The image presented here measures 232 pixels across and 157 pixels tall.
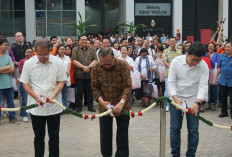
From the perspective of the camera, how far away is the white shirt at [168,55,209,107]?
5.66 m

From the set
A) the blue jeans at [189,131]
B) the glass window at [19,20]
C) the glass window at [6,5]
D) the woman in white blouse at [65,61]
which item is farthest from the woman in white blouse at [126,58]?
the glass window at [6,5]

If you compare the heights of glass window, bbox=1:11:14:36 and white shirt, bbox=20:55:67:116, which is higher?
glass window, bbox=1:11:14:36

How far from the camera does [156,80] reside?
11.8 metres

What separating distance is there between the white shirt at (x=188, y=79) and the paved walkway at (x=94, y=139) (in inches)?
52.4

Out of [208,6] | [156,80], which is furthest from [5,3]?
[156,80]

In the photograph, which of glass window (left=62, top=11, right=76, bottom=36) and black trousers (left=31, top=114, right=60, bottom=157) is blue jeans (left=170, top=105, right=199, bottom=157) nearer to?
black trousers (left=31, top=114, right=60, bottom=157)

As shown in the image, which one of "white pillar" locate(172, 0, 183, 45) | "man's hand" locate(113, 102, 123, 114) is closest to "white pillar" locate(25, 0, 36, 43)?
"white pillar" locate(172, 0, 183, 45)

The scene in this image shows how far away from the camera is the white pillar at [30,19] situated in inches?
1123

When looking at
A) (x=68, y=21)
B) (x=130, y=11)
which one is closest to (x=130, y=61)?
(x=68, y=21)

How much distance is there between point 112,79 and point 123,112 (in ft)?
1.72

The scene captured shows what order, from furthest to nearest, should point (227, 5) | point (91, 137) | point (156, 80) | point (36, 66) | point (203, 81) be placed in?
point (227, 5)
point (156, 80)
point (91, 137)
point (203, 81)
point (36, 66)

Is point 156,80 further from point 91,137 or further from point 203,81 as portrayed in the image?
point 203,81

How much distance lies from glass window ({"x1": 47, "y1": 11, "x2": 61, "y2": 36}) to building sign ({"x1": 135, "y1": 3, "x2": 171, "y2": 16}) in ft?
22.5

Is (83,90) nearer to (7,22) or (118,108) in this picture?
(118,108)
